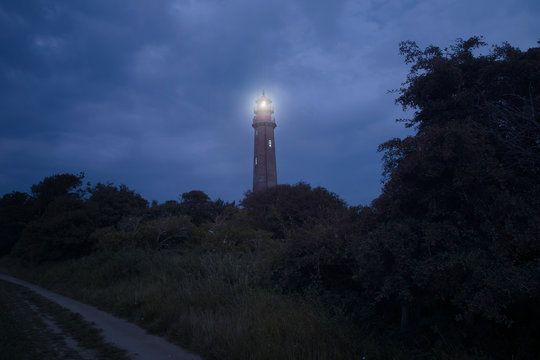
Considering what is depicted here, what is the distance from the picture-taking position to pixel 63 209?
24.7 meters

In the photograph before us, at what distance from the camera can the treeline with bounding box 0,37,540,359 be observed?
4.51m

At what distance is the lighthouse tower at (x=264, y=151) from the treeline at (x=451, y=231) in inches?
1036

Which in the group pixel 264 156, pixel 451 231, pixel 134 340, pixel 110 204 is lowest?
pixel 134 340

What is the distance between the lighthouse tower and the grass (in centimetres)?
2629

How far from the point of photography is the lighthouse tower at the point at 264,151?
36.0 metres

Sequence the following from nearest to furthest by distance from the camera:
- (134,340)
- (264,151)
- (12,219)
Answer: (134,340) → (264,151) → (12,219)

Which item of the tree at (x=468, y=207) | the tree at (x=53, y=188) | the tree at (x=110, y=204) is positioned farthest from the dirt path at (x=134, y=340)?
the tree at (x=53, y=188)

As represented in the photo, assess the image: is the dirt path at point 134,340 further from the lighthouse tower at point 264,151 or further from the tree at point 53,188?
the tree at point 53,188

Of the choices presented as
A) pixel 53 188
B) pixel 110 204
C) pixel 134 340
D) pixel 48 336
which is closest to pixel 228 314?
pixel 134 340

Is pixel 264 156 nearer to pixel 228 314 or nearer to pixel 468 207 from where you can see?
pixel 228 314

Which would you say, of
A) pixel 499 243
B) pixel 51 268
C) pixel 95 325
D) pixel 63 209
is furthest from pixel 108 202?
pixel 499 243

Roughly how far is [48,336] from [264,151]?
30242 millimetres

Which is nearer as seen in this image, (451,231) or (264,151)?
(451,231)

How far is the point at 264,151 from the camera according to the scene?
36469 millimetres
